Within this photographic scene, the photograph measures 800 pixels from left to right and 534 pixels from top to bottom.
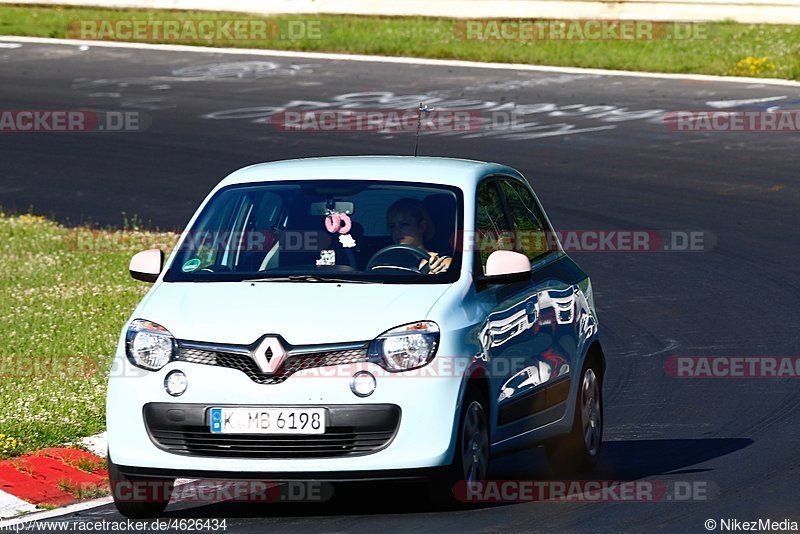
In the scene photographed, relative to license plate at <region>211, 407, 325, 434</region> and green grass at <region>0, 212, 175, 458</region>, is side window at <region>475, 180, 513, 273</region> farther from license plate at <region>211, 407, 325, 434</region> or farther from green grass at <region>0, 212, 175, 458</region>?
green grass at <region>0, 212, 175, 458</region>

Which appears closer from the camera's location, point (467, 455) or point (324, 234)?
point (467, 455)

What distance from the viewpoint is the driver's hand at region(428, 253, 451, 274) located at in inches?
362

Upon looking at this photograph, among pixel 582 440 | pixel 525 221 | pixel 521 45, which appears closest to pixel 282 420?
pixel 582 440

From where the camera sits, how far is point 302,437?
27.3 feet

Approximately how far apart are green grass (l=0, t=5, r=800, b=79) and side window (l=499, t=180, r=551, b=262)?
18.3 m

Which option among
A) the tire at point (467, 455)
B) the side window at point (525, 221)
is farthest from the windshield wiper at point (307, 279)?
the side window at point (525, 221)

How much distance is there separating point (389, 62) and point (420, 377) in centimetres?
2310

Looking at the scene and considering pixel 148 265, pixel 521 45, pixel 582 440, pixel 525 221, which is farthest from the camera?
pixel 521 45

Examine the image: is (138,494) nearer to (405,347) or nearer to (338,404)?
(338,404)

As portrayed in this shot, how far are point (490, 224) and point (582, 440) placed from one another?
4.28ft

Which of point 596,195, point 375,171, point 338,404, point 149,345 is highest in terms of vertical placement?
point 375,171

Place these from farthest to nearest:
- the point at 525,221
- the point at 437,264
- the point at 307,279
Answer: the point at 525,221 < the point at 437,264 < the point at 307,279

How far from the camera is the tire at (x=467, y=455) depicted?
846 centimetres

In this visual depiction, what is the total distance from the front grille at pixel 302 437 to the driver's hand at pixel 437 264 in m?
1.07
